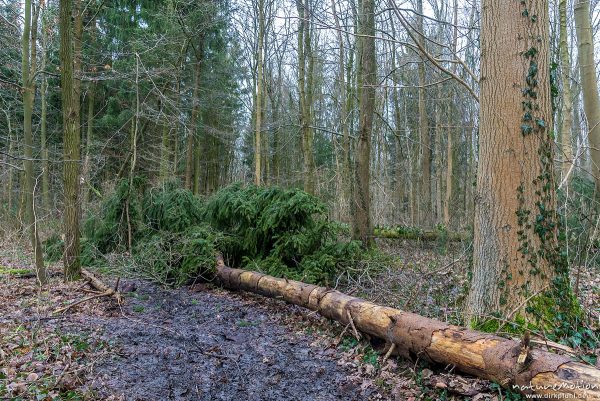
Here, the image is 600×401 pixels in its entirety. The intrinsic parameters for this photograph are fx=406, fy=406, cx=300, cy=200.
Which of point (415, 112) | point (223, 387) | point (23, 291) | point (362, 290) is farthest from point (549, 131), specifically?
point (415, 112)

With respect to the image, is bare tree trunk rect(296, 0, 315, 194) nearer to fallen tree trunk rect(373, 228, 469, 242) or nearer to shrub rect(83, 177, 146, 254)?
fallen tree trunk rect(373, 228, 469, 242)

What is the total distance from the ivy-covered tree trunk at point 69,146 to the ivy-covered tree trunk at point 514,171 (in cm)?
670

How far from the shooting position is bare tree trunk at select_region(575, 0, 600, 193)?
859cm

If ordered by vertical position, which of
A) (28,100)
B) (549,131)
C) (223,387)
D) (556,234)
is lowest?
(223,387)

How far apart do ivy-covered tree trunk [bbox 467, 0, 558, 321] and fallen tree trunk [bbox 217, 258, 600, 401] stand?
0.59 meters

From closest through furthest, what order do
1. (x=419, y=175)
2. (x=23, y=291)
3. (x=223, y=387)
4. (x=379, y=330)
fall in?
1. (x=223, y=387)
2. (x=379, y=330)
3. (x=23, y=291)
4. (x=419, y=175)

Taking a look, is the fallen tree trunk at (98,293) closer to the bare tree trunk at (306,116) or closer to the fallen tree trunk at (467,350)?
the fallen tree trunk at (467,350)

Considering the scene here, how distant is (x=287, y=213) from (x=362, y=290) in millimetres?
2209

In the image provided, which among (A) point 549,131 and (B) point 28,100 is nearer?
(A) point 549,131

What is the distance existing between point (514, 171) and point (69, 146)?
23.4 ft

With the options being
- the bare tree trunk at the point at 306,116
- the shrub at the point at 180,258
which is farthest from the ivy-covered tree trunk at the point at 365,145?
the bare tree trunk at the point at 306,116

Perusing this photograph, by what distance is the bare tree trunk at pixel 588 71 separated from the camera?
28.2ft

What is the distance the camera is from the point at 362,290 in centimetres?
686

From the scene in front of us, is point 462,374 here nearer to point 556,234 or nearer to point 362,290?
point 556,234
